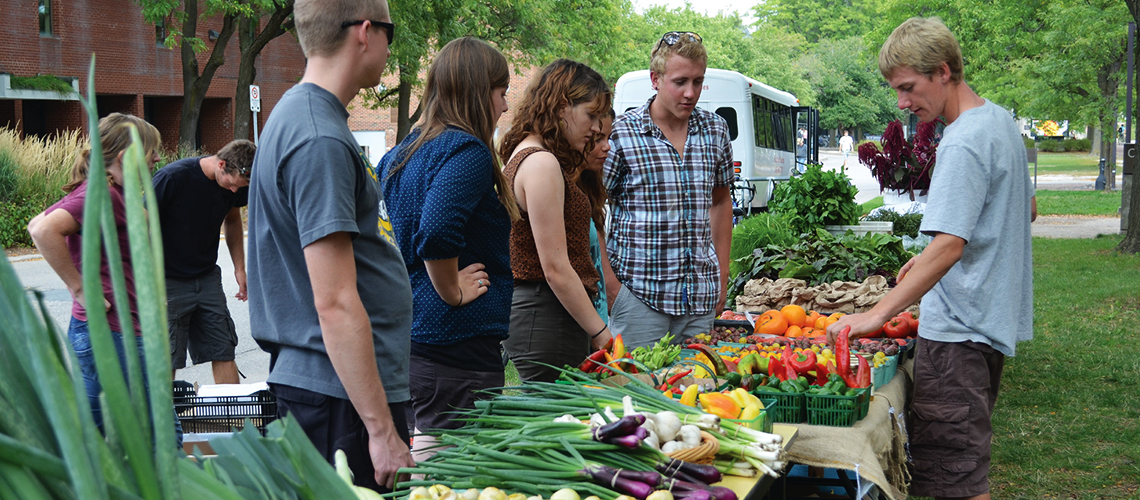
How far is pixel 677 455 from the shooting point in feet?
7.38

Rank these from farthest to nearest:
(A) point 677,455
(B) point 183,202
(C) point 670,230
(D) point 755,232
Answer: (D) point 755,232 → (B) point 183,202 → (C) point 670,230 → (A) point 677,455

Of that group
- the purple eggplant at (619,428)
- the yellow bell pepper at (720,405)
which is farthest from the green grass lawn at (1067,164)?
the purple eggplant at (619,428)

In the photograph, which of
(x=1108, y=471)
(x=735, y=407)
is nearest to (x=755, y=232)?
(x=1108, y=471)

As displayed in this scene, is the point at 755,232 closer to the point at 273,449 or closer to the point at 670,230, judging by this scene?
the point at 670,230

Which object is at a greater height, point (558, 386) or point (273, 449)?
point (273, 449)

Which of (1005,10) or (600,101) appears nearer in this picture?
(600,101)

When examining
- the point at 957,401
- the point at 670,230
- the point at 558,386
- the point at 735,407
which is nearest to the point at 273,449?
the point at 558,386

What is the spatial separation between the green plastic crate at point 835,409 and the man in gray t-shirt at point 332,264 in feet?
5.00

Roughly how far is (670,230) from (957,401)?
4.65 feet

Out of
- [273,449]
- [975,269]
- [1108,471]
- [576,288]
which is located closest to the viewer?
[273,449]

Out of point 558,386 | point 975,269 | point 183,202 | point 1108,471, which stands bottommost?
point 1108,471

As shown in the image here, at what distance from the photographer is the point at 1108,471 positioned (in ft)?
16.5

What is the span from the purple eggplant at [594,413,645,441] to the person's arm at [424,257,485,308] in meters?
0.74

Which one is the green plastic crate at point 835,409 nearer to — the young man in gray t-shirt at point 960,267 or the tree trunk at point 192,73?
the young man in gray t-shirt at point 960,267
